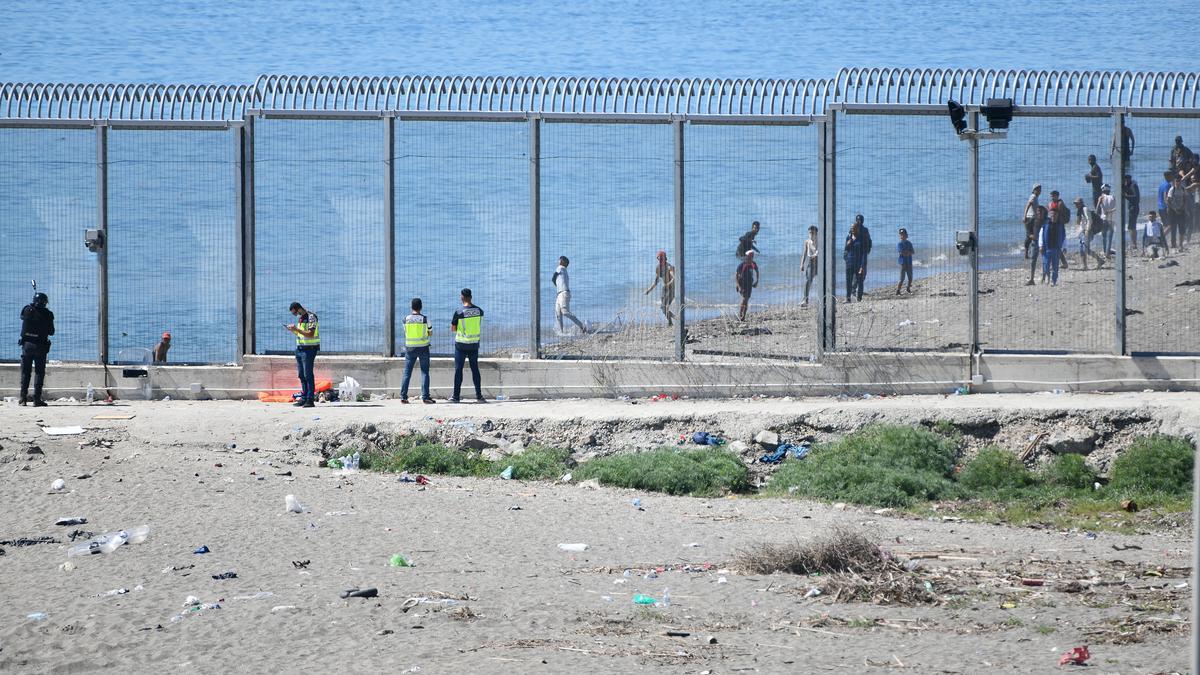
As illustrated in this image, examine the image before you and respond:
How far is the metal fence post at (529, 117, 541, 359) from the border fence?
0.03m

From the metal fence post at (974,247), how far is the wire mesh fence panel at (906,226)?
5 cm

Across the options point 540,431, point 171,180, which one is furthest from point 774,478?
point 171,180

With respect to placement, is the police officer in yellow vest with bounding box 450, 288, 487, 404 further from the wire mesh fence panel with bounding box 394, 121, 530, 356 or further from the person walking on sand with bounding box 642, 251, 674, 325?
the person walking on sand with bounding box 642, 251, 674, 325

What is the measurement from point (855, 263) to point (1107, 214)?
114 inches

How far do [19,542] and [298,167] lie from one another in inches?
303

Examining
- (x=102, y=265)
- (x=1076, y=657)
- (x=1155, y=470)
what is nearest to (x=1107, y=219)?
(x=1155, y=470)

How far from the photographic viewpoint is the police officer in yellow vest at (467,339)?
17141 millimetres

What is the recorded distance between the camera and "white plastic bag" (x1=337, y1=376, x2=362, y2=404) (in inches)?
682

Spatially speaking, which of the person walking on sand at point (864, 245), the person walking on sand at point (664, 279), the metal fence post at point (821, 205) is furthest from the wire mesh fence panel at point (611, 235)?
the person walking on sand at point (864, 245)

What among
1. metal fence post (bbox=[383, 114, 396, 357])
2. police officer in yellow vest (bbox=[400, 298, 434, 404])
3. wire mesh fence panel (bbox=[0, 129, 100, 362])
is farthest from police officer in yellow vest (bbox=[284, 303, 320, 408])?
wire mesh fence panel (bbox=[0, 129, 100, 362])

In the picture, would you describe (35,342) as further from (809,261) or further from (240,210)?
(809,261)

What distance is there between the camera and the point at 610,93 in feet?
55.9

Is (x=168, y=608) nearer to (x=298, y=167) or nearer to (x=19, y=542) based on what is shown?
(x=19, y=542)

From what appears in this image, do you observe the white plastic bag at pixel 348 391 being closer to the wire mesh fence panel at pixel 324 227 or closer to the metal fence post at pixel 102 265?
the wire mesh fence panel at pixel 324 227
